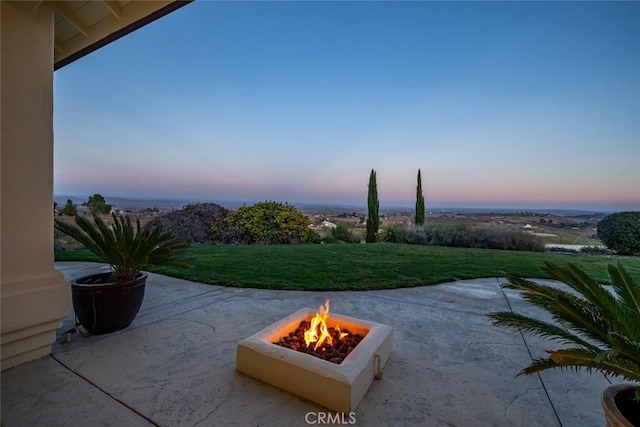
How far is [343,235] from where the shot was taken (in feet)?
40.7

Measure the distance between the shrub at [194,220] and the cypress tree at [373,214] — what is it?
6.65m

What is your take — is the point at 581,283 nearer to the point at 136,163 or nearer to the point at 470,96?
the point at 470,96

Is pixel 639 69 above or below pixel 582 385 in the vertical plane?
above

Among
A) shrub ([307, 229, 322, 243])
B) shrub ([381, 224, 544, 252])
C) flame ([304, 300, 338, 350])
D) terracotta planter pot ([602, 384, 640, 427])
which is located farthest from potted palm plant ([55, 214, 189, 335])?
shrub ([381, 224, 544, 252])

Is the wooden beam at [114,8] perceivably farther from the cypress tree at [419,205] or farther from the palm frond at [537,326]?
the cypress tree at [419,205]

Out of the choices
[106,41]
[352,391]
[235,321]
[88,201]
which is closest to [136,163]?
[88,201]

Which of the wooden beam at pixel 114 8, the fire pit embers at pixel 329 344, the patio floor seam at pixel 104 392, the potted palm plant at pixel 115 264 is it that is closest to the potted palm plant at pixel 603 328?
the fire pit embers at pixel 329 344

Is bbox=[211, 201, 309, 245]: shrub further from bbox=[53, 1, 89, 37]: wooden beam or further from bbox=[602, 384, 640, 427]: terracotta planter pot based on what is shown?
bbox=[602, 384, 640, 427]: terracotta planter pot

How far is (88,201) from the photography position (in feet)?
28.1

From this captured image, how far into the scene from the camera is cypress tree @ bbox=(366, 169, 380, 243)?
12.8 meters

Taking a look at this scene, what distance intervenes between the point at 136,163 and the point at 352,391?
1133 centimetres

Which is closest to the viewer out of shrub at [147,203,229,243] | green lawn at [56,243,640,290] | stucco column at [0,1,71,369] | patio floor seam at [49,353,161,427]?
patio floor seam at [49,353,161,427]

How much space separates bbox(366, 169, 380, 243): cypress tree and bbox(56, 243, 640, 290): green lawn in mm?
4781

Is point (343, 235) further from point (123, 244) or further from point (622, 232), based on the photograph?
point (123, 244)
